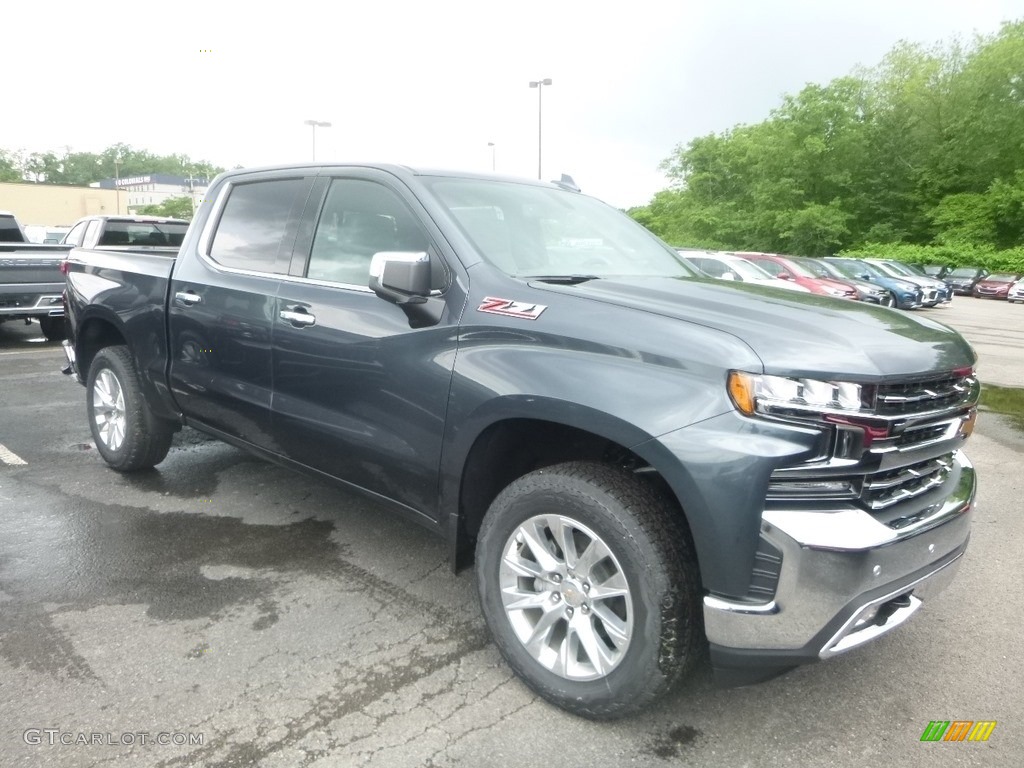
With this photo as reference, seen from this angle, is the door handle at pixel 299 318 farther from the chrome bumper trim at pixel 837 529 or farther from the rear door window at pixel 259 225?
the chrome bumper trim at pixel 837 529

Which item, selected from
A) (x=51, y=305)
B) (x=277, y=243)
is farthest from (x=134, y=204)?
(x=277, y=243)

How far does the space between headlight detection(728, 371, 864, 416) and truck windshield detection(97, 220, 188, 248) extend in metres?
10.6

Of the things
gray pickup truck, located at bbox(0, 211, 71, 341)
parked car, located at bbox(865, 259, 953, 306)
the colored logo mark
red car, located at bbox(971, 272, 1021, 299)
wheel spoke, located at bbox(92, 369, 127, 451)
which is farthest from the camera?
red car, located at bbox(971, 272, 1021, 299)

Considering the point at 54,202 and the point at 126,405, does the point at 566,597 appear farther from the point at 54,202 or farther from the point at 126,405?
the point at 54,202

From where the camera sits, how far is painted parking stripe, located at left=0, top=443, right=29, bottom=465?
5295mm

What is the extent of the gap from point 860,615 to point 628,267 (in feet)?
5.86

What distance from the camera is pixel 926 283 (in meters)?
25.2

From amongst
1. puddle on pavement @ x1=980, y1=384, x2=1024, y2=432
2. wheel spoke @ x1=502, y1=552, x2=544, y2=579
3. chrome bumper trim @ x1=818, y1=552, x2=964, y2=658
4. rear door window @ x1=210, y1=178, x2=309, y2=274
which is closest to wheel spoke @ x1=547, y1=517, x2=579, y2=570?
wheel spoke @ x1=502, y1=552, x2=544, y2=579

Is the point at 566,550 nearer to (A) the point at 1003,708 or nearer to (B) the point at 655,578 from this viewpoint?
(B) the point at 655,578

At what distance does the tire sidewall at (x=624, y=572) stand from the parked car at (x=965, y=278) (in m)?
38.5

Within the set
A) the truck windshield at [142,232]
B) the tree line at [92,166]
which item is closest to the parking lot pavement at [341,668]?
the truck windshield at [142,232]

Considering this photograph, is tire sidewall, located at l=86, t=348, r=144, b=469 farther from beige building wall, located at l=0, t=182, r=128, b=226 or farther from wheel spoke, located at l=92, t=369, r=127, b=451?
beige building wall, located at l=0, t=182, r=128, b=226

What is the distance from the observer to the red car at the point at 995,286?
33.7 m

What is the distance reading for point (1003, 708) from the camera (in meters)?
2.73
